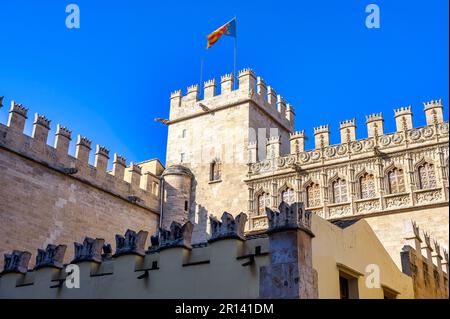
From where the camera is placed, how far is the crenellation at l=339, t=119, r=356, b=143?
82.4 feet

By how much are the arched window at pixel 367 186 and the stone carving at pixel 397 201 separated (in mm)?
813

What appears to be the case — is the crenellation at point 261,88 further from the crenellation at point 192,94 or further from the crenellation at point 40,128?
the crenellation at point 40,128

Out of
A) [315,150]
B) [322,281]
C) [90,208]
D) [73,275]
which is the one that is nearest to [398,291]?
[322,281]

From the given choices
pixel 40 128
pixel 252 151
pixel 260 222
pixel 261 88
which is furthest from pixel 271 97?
pixel 40 128

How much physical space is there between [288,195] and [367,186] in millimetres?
3734

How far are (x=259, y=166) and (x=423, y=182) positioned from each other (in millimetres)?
7880

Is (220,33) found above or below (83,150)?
above

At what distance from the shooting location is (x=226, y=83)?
30.4 metres

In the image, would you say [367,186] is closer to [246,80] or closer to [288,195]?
[288,195]

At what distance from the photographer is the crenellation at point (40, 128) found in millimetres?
22859

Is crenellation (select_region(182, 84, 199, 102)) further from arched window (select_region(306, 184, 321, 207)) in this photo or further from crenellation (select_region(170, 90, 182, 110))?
arched window (select_region(306, 184, 321, 207))

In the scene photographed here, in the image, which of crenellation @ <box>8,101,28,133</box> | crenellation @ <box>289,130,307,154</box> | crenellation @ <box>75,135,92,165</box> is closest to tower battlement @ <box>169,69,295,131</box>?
crenellation @ <box>289,130,307,154</box>


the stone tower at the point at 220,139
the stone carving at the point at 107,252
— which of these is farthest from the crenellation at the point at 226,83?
the stone carving at the point at 107,252
